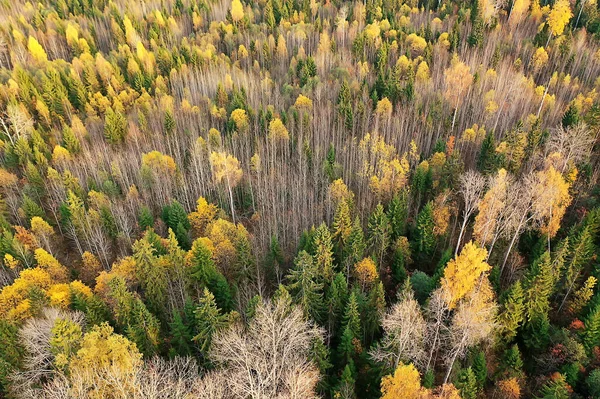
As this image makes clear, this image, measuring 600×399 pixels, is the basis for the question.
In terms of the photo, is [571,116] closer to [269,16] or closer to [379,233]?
[379,233]

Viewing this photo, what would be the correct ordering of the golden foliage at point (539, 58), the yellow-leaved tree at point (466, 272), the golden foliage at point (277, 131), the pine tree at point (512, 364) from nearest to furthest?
the yellow-leaved tree at point (466, 272), the pine tree at point (512, 364), the golden foliage at point (277, 131), the golden foliage at point (539, 58)

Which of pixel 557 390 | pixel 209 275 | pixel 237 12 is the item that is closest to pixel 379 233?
pixel 209 275

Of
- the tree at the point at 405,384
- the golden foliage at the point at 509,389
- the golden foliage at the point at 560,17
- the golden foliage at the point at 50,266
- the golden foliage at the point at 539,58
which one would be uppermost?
the golden foliage at the point at 560,17

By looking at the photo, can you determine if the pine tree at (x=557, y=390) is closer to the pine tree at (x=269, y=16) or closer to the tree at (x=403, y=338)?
the tree at (x=403, y=338)

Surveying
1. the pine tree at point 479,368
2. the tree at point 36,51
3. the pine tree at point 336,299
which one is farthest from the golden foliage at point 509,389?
the tree at point 36,51

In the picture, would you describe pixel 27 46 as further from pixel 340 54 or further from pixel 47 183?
pixel 340 54

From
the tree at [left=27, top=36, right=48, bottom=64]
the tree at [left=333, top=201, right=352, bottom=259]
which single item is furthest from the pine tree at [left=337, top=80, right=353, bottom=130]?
the tree at [left=27, top=36, right=48, bottom=64]

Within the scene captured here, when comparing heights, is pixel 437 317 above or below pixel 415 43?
below
